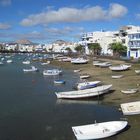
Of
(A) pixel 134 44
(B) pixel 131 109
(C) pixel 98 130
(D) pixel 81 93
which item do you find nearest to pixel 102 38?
(A) pixel 134 44

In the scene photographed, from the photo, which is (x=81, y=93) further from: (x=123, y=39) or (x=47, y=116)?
(x=123, y=39)

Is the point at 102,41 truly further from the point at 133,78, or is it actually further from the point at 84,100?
the point at 84,100

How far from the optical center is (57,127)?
32.2 m

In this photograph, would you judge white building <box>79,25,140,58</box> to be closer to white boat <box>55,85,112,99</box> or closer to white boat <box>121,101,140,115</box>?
white boat <box>55,85,112,99</box>

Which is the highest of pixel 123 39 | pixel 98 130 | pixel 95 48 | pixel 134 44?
pixel 123 39

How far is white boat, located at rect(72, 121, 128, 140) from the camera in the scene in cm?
2730

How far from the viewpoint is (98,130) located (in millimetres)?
28344

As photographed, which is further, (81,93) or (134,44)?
(134,44)

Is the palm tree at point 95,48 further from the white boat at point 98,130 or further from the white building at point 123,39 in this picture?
the white boat at point 98,130

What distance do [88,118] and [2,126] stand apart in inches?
358

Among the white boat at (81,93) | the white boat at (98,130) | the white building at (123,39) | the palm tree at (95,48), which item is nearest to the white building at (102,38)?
the white building at (123,39)

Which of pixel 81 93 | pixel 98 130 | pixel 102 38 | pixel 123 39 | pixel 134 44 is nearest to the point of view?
pixel 98 130

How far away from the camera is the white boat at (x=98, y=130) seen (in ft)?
89.6

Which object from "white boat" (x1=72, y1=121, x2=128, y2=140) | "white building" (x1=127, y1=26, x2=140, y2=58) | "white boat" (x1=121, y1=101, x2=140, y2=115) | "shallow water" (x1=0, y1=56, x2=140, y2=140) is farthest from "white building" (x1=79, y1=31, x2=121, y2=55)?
"white boat" (x1=72, y1=121, x2=128, y2=140)
